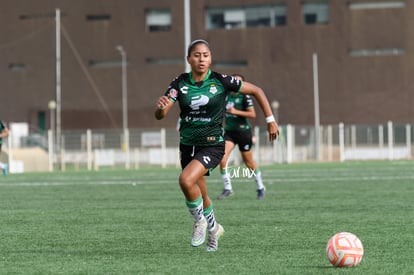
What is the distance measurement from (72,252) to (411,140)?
174ft

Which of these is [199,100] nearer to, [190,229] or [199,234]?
[199,234]

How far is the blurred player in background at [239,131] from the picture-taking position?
1841cm

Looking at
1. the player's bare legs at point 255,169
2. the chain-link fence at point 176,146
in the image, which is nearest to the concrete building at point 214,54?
the chain-link fence at point 176,146

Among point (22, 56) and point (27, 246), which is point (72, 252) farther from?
point (22, 56)

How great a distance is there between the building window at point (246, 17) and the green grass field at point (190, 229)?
48831 millimetres

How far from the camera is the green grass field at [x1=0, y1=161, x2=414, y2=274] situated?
26.8 feet

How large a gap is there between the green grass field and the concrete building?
46.8 metres

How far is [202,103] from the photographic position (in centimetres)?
980

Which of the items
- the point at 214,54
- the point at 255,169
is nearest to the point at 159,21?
the point at 214,54

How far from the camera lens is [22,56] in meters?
71.9

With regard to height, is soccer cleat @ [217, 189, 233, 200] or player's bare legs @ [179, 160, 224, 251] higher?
player's bare legs @ [179, 160, 224, 251]

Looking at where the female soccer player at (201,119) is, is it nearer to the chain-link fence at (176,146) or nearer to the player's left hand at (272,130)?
the player's left hand at (272,130)

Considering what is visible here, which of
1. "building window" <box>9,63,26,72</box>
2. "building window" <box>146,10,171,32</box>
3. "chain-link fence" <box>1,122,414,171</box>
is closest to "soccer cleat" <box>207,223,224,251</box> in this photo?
"chain-link fence" <box>1,122,414,171</box>

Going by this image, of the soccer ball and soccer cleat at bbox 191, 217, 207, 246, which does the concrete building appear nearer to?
soccer cleat at bbox 191, 217, 207, 246
